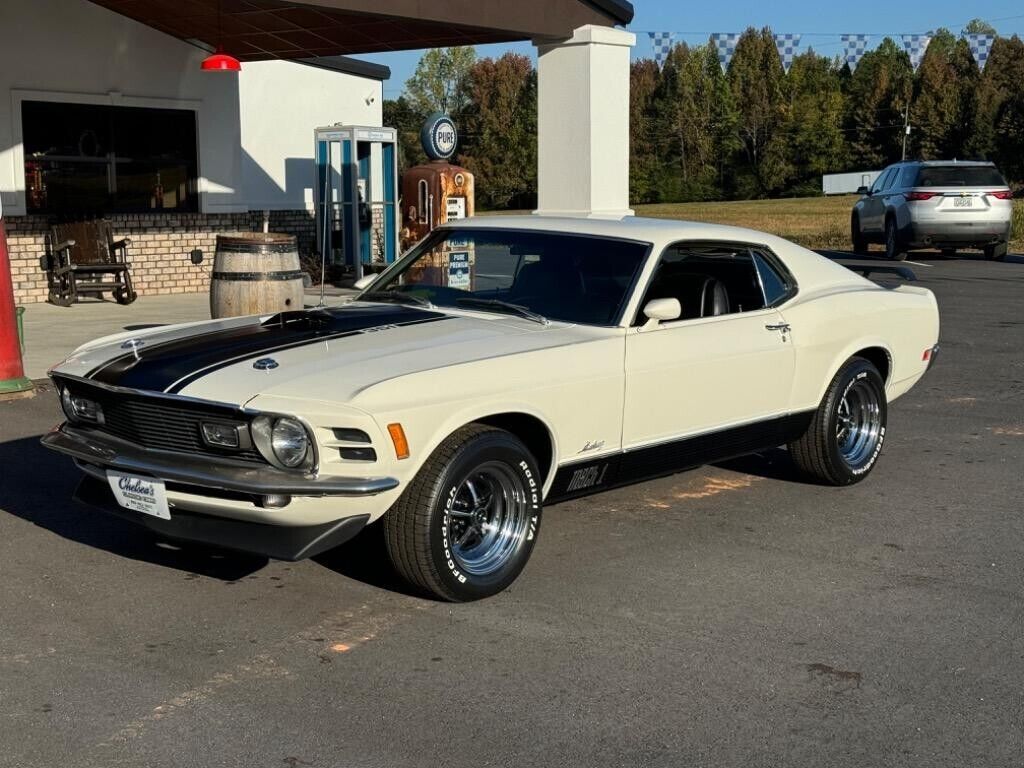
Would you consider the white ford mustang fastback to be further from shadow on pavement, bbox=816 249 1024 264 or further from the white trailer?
the white trailer

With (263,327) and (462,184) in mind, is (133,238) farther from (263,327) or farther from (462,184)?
(263,327)

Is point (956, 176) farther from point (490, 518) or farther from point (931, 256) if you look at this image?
point (490, 518)

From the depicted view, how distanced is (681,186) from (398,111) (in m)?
19.1

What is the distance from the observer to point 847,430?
7371 millimetres

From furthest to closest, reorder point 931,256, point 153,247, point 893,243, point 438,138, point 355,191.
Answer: point 931,256, point 893,243, point 438,138, point 355,191, point 153,247

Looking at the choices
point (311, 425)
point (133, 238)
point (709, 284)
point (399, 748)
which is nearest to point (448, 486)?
point (311, 425)

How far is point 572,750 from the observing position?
394cm

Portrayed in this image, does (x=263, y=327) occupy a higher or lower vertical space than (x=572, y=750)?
higher

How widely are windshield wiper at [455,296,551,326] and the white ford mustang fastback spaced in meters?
0.01

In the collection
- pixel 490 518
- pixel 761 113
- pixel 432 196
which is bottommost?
pixel 490 518

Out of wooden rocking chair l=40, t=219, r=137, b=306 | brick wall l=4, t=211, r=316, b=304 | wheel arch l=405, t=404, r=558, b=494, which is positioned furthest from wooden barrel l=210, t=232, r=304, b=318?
brick wall l=4, t=211, r=316, b=304

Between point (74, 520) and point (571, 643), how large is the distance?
9.15 ft

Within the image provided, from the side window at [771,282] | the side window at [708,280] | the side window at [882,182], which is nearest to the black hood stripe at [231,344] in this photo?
the side window at [708,280]

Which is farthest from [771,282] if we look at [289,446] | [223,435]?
[223,435]
